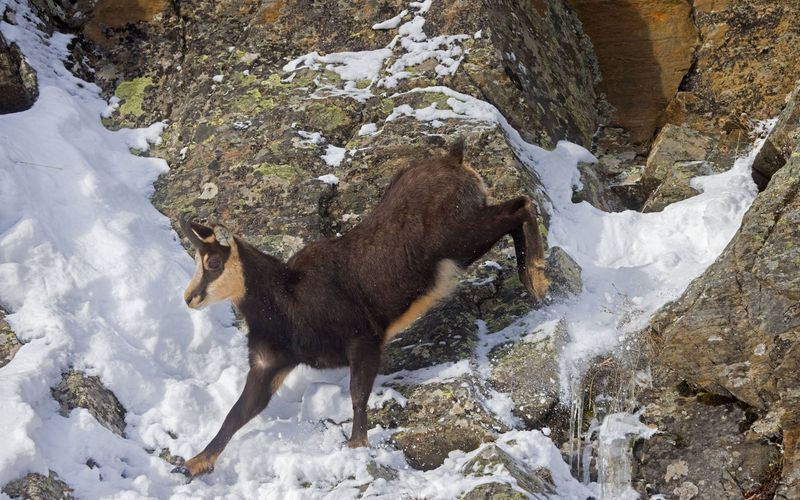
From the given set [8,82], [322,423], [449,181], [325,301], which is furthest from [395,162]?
[8,82]

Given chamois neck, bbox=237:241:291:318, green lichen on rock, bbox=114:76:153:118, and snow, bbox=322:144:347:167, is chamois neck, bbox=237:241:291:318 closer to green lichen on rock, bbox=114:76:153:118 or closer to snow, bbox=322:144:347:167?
snow, bbox=322:144:347:167

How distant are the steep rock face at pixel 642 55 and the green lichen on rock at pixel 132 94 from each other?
504 cm

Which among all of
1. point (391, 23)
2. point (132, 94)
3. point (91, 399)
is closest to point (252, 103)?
point (132, 94)

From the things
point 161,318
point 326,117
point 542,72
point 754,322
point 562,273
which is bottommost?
point 161,318

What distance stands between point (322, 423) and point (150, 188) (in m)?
3.48

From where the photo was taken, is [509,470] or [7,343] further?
[7,343]

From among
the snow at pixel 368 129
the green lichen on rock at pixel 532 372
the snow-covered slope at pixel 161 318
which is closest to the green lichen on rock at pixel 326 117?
the snow at pixel 368 129

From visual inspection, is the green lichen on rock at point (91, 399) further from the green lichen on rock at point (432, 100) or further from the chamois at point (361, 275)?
the green lichen on rock at point (432, 100)

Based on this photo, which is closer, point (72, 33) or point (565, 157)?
point (565, 157)

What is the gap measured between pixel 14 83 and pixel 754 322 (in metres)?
7.02

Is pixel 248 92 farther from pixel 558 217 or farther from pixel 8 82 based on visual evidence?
pixel 558 217

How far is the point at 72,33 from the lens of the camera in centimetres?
1037

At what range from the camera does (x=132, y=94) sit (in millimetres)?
10008

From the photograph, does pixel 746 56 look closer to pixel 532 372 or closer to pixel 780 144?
pixel 780 144
